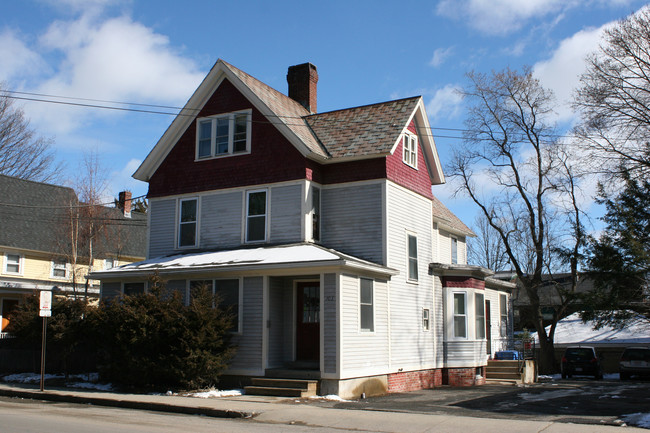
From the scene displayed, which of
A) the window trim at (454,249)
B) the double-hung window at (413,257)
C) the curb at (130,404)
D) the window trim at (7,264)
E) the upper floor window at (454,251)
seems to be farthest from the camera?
the window trim at (7,264)

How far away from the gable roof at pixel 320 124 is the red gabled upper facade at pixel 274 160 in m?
0.05

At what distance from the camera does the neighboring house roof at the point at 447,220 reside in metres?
24.4

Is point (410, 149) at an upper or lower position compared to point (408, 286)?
upper

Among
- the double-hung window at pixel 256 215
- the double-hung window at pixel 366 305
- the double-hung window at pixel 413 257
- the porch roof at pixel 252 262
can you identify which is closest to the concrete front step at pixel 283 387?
the double-hung window at pixel 366 305

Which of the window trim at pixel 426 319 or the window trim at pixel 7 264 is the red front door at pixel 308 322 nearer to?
the window trim at pixel 426 319

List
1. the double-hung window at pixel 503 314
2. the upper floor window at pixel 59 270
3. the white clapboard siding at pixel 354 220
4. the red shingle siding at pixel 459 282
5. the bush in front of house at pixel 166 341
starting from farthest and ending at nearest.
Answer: the upper floor window at pixel 59 270 → the double-hung window at pixel 503 314 → the red shingle siding at pixel 459 282 → the white clapboard siding at pixel 354 220 → the bush in front of house at pixel 166 341

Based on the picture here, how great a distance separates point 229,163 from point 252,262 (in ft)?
16.1

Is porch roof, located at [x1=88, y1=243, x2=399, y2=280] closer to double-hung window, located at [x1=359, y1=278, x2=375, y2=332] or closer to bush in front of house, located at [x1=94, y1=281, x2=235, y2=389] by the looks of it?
double-hung window, located at [x1=359, y1=278, x2=375, y2=332]

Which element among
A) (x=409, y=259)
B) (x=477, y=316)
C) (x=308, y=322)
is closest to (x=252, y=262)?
(x=308, y=322)

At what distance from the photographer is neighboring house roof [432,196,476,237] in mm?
24422

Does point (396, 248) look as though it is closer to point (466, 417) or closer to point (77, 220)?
point (466, 417)

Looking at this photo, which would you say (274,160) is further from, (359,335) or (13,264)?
(13,264)

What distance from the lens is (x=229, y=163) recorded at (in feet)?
68.3

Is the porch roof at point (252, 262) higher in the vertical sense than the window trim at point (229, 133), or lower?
lower
